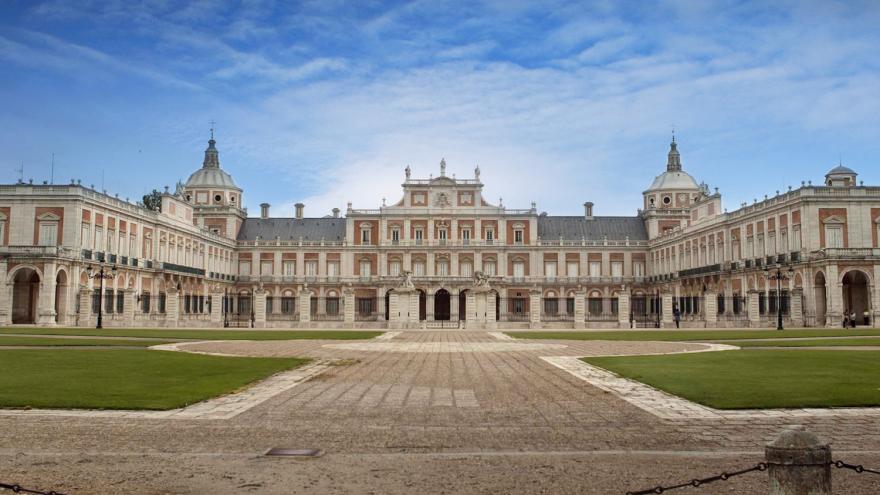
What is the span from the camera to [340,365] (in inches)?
740

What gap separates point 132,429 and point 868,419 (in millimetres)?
9717

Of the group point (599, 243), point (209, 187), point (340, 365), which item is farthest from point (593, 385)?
point (209, 187)

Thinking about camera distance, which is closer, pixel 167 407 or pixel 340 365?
pixel 167 407

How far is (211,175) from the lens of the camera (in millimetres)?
83750

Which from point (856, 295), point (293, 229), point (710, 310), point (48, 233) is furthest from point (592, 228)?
point (48, 233)

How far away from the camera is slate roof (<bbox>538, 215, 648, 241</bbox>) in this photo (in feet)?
274

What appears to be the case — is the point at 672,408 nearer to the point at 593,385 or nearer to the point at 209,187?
the point at 593,385

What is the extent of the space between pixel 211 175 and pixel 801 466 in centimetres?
8329

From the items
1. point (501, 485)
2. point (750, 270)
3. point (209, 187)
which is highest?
point (209, 187)

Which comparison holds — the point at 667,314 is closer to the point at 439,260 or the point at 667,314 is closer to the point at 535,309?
the point at 535,309

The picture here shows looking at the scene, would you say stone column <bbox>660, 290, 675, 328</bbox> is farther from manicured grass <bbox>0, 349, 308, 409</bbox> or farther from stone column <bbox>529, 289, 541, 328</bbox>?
manicured grass <bbox>0, 349, 308, 409</bbox>

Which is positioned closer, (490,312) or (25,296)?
(25,296)

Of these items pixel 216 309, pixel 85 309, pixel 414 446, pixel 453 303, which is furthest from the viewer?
pixel 453 303

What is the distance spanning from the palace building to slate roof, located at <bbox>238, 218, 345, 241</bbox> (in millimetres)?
214
